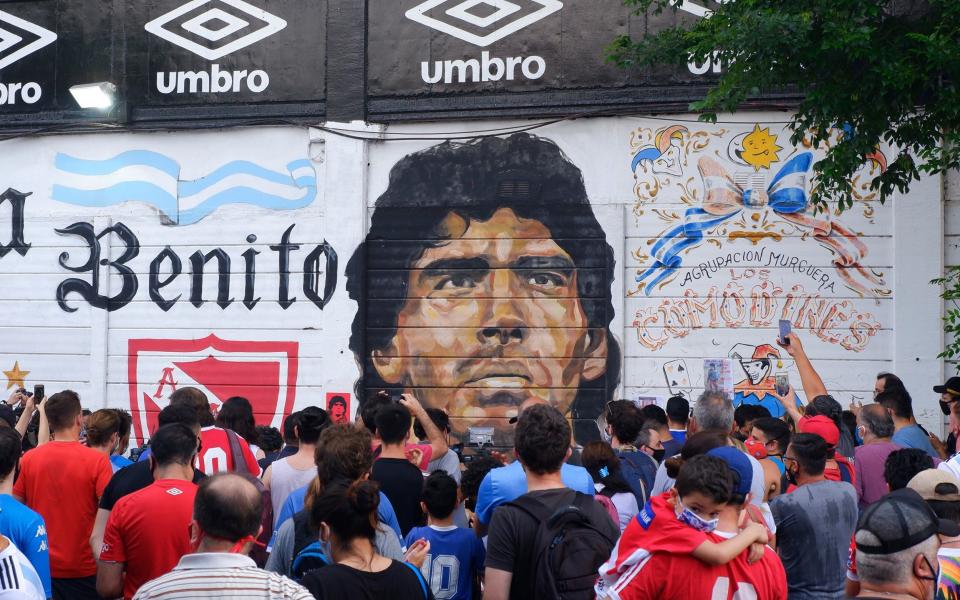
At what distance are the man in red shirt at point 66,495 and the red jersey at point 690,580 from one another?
371 cm

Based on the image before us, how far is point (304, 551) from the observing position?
170 inches

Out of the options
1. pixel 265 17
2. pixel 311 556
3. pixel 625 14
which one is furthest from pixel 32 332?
pixel 311 556

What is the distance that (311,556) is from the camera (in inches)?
169

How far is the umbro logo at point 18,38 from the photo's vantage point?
1358 centimetres

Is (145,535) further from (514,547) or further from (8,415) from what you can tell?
(8,415)

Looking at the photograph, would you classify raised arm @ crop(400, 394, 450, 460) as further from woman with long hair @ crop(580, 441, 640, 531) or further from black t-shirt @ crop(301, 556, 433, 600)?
black t-shirt @ crop(301, 556, 433, 600)

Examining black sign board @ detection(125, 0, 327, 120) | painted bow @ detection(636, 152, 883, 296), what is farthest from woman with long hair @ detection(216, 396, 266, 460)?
black sign board @ detection(125, 0, 327, 120)

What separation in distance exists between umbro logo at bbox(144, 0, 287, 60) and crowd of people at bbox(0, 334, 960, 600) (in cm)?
631

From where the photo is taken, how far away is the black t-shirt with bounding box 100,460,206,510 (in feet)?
18.5

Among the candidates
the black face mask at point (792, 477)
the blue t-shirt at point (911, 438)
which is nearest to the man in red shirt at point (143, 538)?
the black face mask at point (792, 477)

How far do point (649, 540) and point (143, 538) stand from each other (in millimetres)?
2635

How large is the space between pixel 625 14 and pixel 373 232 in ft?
12.8

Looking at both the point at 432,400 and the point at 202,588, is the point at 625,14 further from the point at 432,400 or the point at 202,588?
the point at 202,588

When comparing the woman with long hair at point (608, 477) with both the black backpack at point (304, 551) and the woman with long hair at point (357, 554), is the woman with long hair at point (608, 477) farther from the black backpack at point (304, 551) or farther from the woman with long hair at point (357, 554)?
the woman with long hair at point (357, 554)
